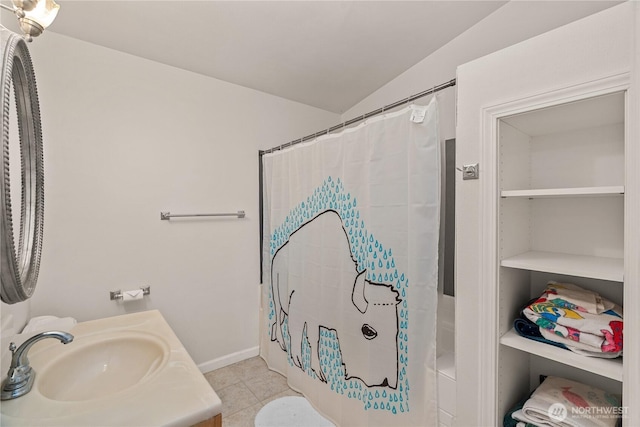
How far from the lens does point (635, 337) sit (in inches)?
28.3

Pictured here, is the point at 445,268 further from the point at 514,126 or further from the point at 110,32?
the point at 110,32

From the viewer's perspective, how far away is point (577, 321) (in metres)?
1.00

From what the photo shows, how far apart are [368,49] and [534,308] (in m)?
1.75

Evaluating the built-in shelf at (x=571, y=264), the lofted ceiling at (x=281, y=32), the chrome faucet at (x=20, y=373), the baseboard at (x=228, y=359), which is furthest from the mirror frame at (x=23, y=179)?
the baseboard at (x=228, y=359)

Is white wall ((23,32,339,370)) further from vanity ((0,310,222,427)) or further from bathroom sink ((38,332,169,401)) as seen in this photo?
bathroom sink ((38,332,169,401))

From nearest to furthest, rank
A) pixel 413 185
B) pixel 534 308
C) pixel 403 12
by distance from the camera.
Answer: pixel 534 308 → pixel 413 185 → pixel 403 12

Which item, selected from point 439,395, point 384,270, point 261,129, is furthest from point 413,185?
point 261,129

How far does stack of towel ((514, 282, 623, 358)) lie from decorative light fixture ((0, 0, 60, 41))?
194cm

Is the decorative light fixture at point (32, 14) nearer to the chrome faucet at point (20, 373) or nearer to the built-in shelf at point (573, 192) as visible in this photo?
the chrome faucet at point (20, 373)

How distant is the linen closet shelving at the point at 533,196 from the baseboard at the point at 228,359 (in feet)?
5.92

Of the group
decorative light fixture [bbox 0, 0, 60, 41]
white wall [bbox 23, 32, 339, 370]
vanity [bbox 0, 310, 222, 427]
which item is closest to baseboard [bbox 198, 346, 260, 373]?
white wall [bbox 23, 32, 339, 370]

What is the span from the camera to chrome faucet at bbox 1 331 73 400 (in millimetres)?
843

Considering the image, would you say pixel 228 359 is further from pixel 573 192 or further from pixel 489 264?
pixel 573 192

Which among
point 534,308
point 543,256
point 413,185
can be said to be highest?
point 413,185
